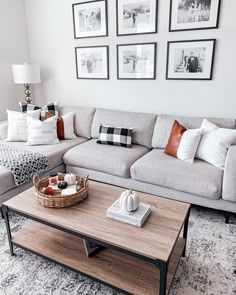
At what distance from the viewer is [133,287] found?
1.38 metres

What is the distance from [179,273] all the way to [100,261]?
543 millimetres

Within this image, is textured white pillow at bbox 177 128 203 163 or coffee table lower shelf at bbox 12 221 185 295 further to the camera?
textured white pillow at bbox 177 128 203 163

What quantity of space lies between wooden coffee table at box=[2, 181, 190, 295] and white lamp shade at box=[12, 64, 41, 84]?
2.01 meters

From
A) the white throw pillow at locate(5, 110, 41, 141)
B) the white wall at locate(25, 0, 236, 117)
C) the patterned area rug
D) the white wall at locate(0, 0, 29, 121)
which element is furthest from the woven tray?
Answer: the white wall at locate(0, 0, 29, 121)

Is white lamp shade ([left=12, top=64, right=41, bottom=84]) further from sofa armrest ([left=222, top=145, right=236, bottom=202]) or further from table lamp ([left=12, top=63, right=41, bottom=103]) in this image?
sofa armrest ([left=222, top=145, right=236, bottom=202])

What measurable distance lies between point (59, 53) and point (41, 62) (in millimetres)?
388

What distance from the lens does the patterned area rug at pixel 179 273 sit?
1.53 meters

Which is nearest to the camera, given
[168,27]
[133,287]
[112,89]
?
[133,287]

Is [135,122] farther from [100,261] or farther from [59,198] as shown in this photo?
[100,261]

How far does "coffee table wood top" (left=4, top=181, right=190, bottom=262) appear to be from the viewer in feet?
4.22

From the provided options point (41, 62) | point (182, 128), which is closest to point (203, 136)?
point (182, 128)

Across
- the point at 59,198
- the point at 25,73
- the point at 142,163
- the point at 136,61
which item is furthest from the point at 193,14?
the point at 59,198

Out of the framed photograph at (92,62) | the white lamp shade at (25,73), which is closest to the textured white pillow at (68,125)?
the framed photograph at (92,62)

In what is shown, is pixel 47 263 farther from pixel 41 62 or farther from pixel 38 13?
pixel 38 13
